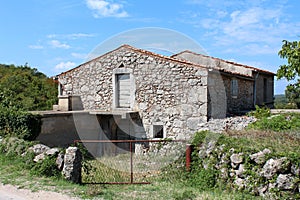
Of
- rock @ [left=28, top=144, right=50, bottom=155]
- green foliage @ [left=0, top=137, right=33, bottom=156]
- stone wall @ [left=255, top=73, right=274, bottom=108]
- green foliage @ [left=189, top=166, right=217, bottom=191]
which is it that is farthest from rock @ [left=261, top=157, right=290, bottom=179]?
stone wall @ [left=255, top=73, right=274, bottom=108]

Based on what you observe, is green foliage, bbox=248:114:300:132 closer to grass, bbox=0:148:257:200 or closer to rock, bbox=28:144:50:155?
grass, bbox=0:148:257:200

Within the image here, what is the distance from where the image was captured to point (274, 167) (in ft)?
19.9

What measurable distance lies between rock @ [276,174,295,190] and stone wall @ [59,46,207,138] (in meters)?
6.85

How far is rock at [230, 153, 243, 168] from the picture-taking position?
6.66 m

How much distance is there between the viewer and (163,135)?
45.5ft

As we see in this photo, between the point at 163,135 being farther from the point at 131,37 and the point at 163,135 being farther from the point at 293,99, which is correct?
the point at 293,99

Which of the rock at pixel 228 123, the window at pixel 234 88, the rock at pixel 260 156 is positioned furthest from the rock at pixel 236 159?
the window at pixel 234 88

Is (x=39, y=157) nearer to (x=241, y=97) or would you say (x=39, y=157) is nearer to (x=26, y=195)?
(x=26, y=195)

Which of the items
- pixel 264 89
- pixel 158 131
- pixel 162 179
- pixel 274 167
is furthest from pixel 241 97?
pixel 274 167

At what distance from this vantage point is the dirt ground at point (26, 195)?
19.8 feet

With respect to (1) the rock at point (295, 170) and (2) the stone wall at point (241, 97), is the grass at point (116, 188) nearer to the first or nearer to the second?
(1) the rock at point (295, 170)

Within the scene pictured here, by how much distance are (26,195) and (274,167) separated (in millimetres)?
5038

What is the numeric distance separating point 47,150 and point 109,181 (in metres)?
1.85

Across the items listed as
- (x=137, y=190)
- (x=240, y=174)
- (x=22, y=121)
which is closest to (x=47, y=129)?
(x=22, y=121)
